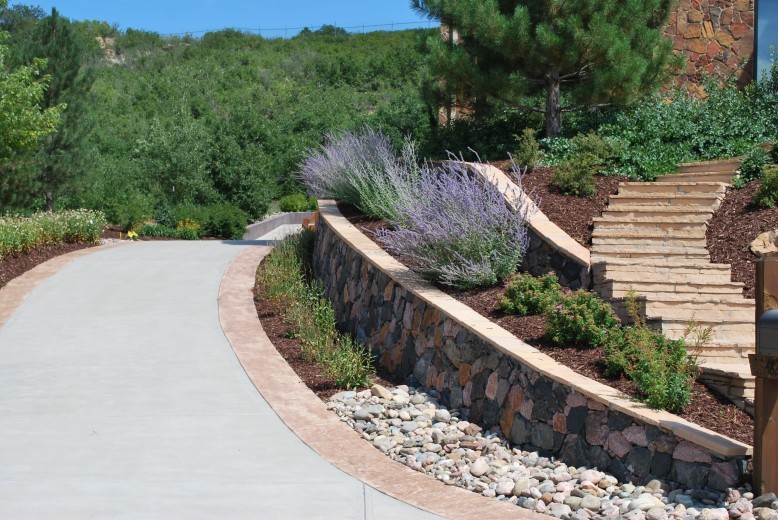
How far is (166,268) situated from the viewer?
1403 cm

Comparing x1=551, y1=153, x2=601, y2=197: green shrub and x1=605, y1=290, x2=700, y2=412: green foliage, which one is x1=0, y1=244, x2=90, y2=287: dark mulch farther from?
x1=605, y1=290, x2=700, y2=412: green foliage

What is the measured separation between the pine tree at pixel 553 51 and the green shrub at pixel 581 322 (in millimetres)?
6092

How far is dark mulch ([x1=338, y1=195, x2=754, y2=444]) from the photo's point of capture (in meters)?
5.87

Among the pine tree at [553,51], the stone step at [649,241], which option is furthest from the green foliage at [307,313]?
the pine tree at [553,51]

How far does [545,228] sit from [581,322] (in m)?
2.24

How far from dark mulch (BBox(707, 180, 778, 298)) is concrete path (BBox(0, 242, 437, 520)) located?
4.35 metres

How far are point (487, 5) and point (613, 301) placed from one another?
6.11m

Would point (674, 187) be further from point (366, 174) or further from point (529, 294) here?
point (366, 174)

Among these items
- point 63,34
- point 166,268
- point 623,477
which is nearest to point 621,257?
point 623,477

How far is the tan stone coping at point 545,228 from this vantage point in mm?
8633

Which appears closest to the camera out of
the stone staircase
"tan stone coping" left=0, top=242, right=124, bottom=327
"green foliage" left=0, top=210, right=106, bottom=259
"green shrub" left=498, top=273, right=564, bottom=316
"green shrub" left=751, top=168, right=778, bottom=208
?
the stone staircase

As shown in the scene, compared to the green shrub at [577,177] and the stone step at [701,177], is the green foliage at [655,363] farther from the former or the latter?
the stone step at [701,177]

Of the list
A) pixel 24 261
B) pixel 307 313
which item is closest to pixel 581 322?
pixel 307 313

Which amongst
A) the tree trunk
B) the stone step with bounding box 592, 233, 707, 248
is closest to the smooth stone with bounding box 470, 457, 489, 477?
the stone step with bounding box 592, 233, 707, 248
